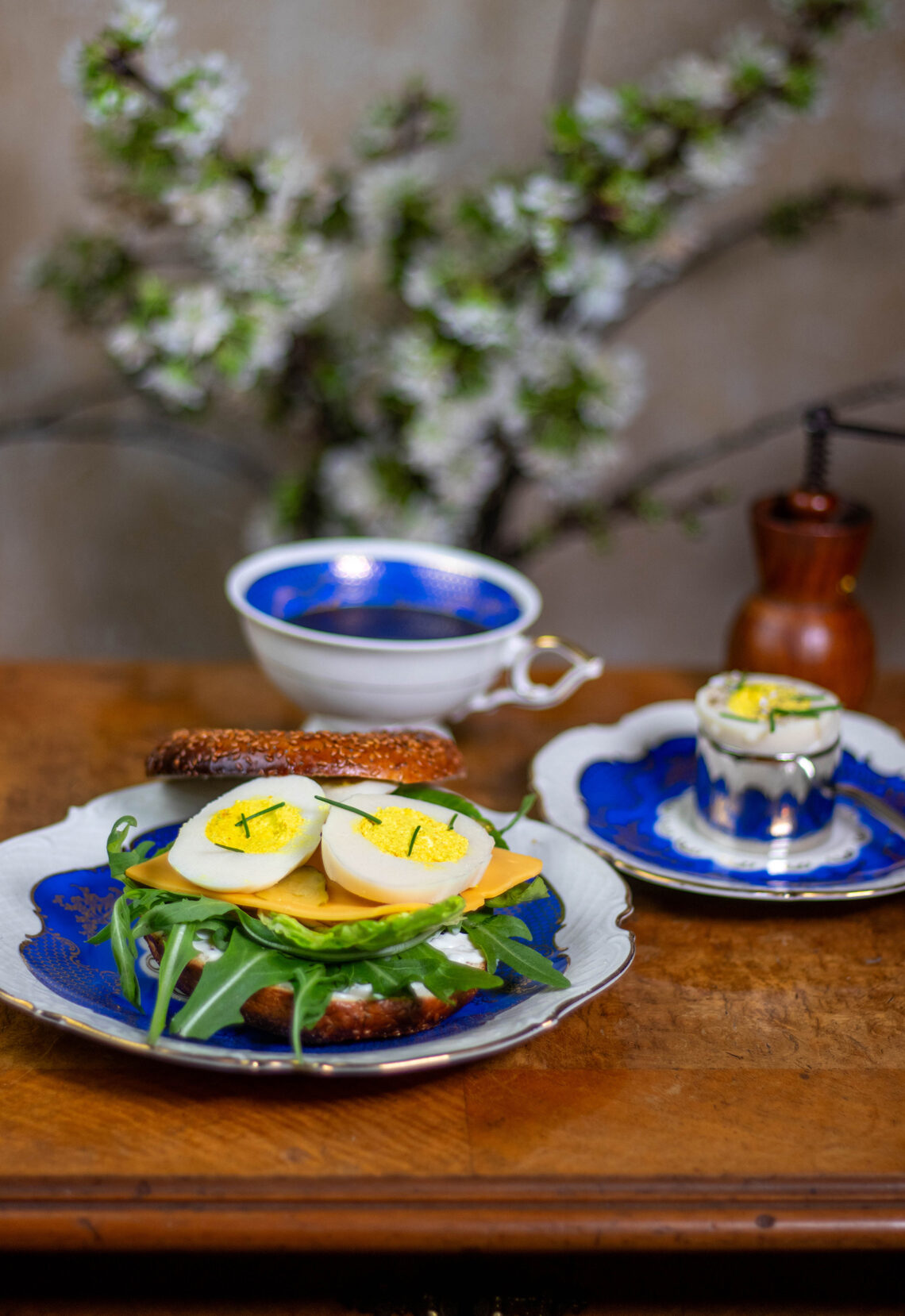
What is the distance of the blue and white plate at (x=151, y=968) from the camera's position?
69cm

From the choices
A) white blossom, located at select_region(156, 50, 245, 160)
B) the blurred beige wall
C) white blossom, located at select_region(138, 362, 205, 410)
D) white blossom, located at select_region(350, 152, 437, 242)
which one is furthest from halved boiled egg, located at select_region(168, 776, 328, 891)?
the blurred beige wall

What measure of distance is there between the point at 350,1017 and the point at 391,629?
0.55 metres

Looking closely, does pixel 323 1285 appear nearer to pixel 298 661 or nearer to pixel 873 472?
pixel 298 661

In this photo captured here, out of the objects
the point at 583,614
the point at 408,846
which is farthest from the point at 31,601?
the point at 408,846

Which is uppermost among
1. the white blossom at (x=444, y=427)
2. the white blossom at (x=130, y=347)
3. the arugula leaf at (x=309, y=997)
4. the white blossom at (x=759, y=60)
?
the white blossom at (x=759, y=60)

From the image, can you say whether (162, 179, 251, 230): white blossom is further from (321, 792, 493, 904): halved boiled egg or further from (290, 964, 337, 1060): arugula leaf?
(290, 964, 337, 1060): arugula leaf

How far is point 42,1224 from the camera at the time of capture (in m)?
0.63

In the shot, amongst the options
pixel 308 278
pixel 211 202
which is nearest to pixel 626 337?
pixel 308 278

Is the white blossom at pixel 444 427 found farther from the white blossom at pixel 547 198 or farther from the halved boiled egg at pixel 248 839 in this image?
the halved boiled egg at pixel 248 839

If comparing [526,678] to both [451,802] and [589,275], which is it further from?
[589,275]

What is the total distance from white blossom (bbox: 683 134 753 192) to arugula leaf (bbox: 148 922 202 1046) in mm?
1340

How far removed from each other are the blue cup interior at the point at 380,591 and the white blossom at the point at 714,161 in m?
0.76

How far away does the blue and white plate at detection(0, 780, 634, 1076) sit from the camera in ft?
2.27

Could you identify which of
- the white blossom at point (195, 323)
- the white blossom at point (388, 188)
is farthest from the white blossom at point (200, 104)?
the white blossom at point (388, 188)
